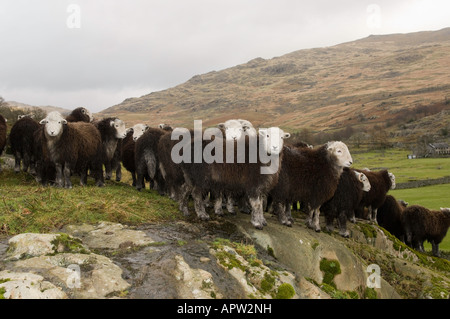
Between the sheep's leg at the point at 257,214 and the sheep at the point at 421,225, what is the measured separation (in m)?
14.5

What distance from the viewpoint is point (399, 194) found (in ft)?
136

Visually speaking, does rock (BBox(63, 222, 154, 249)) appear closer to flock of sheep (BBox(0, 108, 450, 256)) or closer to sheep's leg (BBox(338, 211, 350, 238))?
flock of sheep (BBox(0, 108, 450, 256))

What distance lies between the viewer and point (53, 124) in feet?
37.0

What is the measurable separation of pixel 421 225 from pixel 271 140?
1496 centimetres

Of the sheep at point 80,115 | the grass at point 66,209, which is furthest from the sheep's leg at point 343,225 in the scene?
the sheep at point 80,115

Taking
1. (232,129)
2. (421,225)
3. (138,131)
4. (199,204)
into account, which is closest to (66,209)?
(199,204)

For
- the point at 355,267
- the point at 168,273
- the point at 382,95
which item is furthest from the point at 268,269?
the point at 382,95

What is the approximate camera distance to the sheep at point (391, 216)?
63.5ft

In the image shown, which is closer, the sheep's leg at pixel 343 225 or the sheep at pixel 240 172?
the sheep at pixel 240 172

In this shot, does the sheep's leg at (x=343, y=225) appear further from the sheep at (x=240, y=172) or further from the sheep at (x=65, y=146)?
the sheep at (x=65, y=146)

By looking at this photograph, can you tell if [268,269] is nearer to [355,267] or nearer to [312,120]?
[355,267]

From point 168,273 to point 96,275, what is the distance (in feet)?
3.46

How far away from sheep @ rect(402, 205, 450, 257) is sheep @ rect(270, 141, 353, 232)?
1143 cm

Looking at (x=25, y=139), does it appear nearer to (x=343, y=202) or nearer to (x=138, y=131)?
(x=138, y=131)
